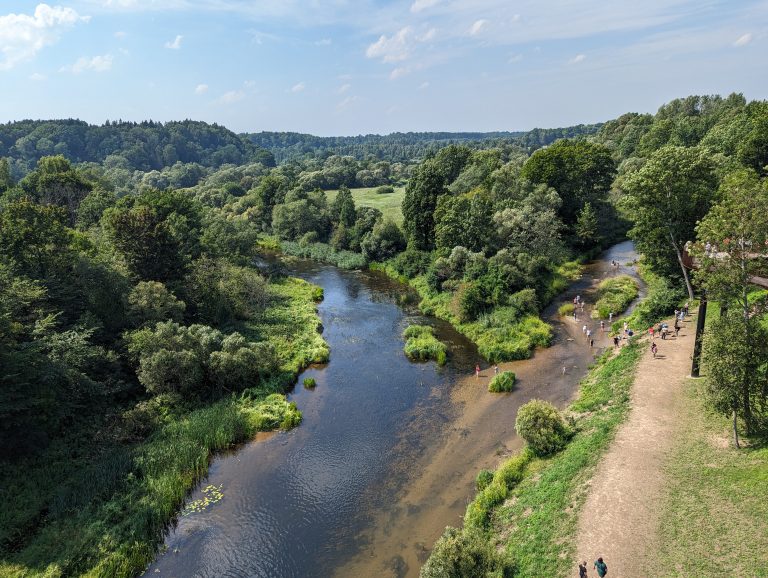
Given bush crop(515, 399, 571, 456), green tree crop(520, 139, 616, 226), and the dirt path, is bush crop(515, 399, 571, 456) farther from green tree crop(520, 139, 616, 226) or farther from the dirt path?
green tree crop(520, 139, 616, 226)

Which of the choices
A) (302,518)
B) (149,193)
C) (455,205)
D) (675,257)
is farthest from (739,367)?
(149,193)

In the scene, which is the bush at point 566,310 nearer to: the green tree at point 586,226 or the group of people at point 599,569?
the green tree at point 586,226

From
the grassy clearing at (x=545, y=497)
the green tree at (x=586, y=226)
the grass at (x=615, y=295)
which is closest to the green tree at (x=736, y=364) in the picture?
the grassy clearing at (x=545, y=497)

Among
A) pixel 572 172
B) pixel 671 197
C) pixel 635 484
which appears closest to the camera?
pixel 635 484

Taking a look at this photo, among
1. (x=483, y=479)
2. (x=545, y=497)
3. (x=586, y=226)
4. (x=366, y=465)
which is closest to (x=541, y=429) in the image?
(x=483, y=479)

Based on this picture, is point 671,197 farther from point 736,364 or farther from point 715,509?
point 715,509

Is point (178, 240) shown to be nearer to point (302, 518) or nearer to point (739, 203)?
point (302, 518)
